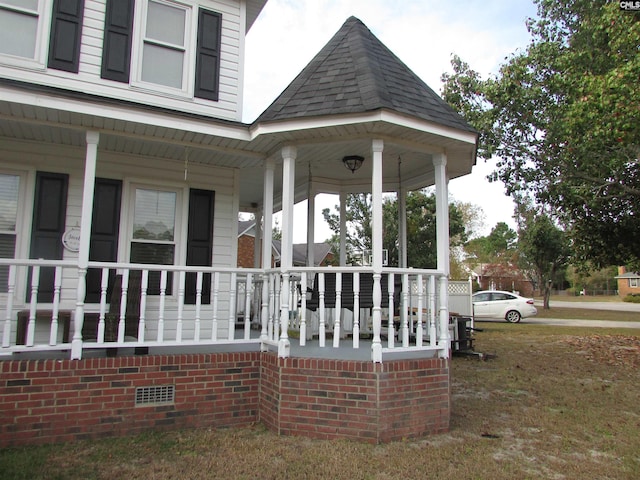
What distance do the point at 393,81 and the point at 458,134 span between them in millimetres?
1006

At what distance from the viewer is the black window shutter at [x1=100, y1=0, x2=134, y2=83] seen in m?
5.50

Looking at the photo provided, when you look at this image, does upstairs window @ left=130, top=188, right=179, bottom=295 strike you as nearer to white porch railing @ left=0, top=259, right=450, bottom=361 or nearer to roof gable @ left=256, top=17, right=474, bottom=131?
white porch railing @ left=0, top=259, right=450, bottom=361

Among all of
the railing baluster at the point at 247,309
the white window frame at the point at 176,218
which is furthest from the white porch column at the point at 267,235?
the white window frame at the point at 176,218

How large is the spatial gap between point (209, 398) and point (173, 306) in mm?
1483

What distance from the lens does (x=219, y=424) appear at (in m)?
4.74

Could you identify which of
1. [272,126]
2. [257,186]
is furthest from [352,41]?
[257,186]

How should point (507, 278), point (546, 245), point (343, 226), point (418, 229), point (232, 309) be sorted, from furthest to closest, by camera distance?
point (507, 278) → point (546, 245) → point (418, 229) → point (343, 226) → point (232, 309)

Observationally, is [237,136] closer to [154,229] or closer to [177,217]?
[177,217]

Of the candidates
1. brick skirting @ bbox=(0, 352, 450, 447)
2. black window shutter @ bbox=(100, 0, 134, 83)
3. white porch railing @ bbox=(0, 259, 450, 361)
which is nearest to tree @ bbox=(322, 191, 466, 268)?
white porch railing @ bbox=(0, 259, 450, 361)

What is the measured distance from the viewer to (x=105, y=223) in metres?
5.55

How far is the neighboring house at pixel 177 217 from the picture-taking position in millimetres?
4328

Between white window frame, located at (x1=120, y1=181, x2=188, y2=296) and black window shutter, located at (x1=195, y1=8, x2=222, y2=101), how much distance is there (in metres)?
1.33

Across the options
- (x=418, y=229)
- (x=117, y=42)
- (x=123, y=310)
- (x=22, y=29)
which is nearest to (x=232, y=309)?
(x=123, y=310)

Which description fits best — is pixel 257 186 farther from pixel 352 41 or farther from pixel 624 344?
pixel 624 344
